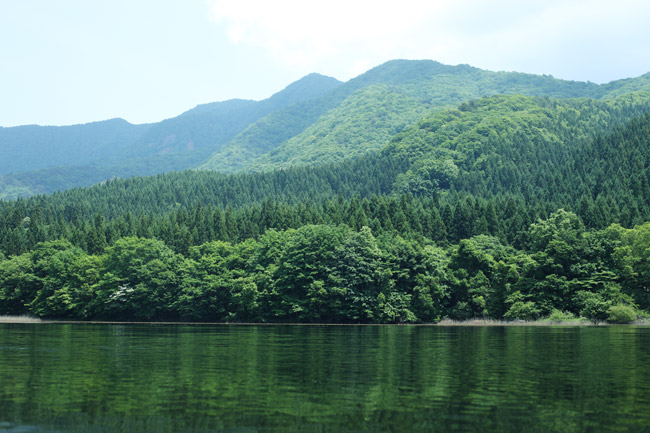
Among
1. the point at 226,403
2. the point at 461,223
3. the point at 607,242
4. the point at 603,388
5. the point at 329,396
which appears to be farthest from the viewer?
the point at 461,223

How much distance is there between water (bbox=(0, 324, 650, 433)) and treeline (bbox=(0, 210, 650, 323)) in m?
68.0

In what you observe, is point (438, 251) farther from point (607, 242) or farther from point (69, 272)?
point (69, 272)

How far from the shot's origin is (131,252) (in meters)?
160

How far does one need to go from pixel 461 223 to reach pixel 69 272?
10041 centimetres

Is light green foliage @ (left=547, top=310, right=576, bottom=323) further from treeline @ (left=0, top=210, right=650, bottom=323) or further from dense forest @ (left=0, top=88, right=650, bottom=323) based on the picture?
treeline @ (left=0, top=210, right=650, bottom=323)

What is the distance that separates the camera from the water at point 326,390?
2838 cm

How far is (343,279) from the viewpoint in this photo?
449 ft

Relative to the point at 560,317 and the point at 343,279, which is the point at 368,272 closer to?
the point at 343,279

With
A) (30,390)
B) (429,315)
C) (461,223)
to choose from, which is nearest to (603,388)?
(30,390)

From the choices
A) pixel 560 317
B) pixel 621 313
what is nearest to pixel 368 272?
pixel 560 317

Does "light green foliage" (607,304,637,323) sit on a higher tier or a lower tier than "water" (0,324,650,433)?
lower

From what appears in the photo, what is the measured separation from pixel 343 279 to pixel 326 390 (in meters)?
100.0

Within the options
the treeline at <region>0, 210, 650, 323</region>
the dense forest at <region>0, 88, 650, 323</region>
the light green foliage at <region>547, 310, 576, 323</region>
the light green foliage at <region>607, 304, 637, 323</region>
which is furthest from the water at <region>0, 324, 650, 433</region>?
the dense forest at <region>0, 88, 650, 323</region>

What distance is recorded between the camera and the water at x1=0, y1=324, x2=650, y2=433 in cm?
2838
